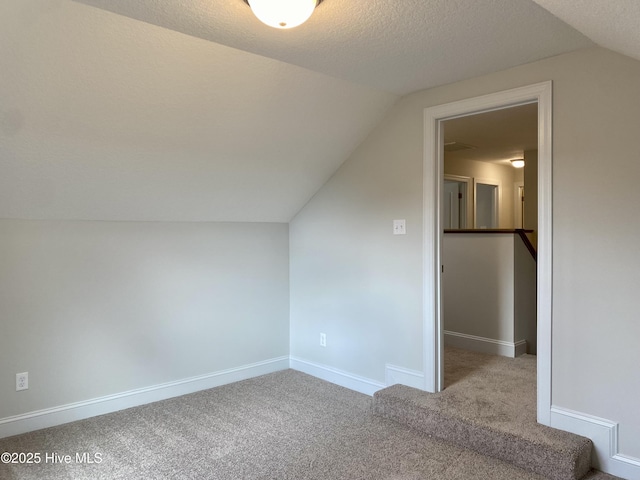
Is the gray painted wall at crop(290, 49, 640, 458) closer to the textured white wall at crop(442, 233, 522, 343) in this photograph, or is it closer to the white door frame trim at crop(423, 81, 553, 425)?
the white door frame trim at crop(423, 81, 553, 425)

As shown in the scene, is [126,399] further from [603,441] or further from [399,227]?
[603,441]

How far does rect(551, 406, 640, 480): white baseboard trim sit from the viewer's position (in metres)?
2.31

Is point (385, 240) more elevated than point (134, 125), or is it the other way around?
point (134, 125)

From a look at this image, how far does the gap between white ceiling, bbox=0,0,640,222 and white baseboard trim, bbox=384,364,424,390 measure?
1705 mm

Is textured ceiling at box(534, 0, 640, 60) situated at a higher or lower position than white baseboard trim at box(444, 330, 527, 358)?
higher

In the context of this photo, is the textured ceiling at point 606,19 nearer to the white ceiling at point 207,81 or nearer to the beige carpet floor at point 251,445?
the white ceiling at point 207,81

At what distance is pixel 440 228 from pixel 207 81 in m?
1.77

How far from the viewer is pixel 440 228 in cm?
315

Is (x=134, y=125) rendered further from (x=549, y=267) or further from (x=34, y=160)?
(x=549, y=267)

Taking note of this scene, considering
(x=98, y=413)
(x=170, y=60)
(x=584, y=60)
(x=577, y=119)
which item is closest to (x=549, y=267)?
(x=577, y=119)

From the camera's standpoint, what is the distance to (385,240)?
342cm

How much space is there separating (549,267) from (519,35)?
124cm

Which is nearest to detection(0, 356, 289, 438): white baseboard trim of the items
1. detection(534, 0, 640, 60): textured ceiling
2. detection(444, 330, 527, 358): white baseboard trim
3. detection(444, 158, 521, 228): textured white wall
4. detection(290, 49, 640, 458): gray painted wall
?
detection(290, 49, 640, 458): gray painted wall

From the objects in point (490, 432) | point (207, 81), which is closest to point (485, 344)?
point (490, 432)
